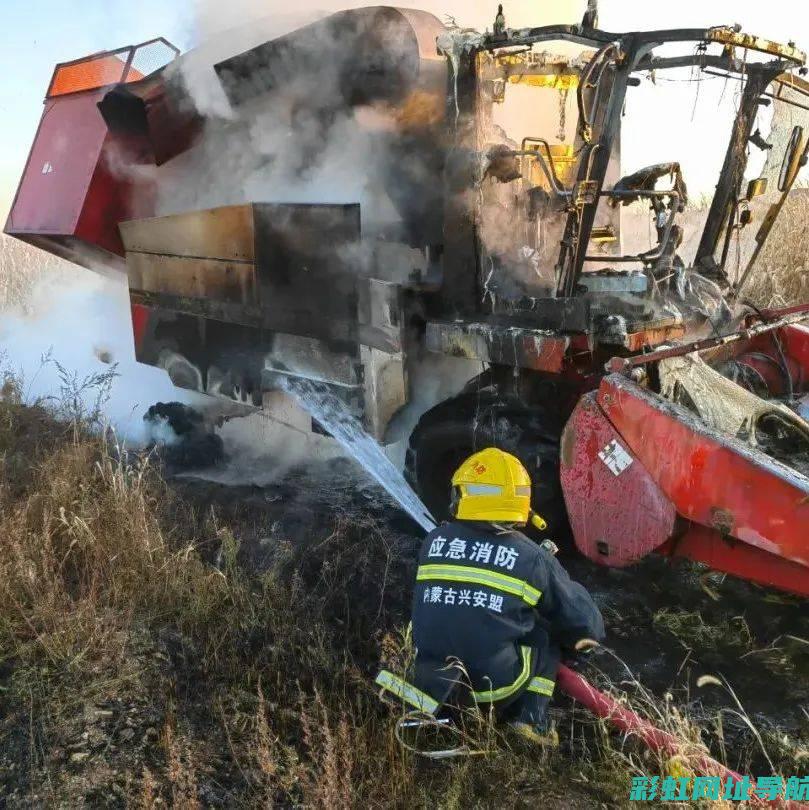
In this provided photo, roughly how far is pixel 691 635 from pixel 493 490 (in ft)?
4.28

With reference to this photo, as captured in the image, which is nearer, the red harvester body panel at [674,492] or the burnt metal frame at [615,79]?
the red harvester body panel at [674,492]

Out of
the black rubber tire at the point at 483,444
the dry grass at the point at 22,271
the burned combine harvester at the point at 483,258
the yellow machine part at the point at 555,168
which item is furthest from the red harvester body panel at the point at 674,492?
the dry grass at the point at 22,271

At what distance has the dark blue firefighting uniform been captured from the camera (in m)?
2.29

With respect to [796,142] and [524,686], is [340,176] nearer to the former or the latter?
[796,142]

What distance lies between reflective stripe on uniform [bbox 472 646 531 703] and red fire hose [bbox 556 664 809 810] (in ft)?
0.71

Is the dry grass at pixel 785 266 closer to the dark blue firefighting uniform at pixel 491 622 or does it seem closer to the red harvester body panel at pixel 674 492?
the red harvester body panel at pixel 674 492

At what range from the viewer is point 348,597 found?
3285mm

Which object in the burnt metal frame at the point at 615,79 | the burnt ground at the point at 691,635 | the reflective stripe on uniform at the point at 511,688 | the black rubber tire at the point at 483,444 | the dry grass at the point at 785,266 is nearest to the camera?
the reflective stripe on uniform at the point at 511,688

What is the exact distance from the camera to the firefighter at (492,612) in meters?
2.29

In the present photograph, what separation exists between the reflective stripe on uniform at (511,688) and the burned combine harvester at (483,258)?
95 centimetres

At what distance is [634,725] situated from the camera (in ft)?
7.47

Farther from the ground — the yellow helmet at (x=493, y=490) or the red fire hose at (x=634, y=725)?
the yellow helmet at (x=493, y=490)

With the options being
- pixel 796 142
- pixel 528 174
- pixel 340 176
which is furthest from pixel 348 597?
pixel 796 142

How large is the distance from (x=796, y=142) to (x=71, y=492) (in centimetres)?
396
